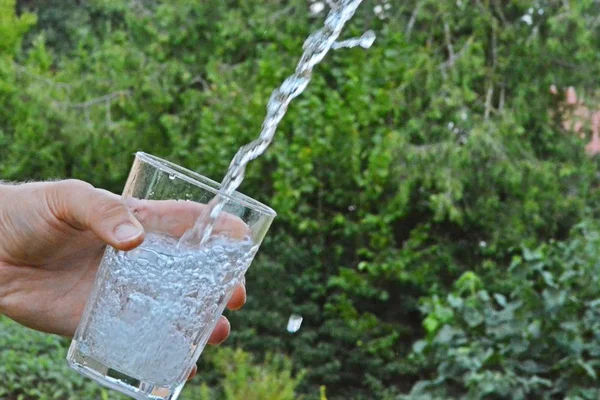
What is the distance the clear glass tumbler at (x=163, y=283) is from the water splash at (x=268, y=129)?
0.01 metres

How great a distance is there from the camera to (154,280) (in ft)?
4.52

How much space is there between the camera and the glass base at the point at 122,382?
54.9 inches

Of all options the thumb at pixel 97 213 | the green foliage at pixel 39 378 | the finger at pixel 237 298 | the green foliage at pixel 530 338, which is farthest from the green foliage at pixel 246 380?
the thumb at pixel 97 213

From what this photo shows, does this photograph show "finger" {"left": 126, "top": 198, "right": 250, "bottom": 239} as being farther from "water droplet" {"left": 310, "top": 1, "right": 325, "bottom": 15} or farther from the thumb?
"water droplet" {"left": 310, "top": 1, "right": 325, "bottom": 15}

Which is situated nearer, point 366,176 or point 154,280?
point 154,280

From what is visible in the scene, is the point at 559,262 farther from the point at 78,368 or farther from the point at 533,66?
the point at 78,368

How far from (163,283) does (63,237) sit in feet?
1.23

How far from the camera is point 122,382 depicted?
4.58ft

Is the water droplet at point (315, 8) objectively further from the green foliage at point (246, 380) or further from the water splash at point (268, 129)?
the water splash at point (268, 129)

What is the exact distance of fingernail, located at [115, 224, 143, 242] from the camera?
137 cm

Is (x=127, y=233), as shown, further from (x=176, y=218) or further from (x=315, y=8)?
(x=315, y=8)

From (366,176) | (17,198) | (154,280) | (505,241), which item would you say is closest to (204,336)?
(154,280)

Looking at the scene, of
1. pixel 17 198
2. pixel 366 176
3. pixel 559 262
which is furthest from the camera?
pixel 366 176

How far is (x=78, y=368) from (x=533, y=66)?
5.97 m
